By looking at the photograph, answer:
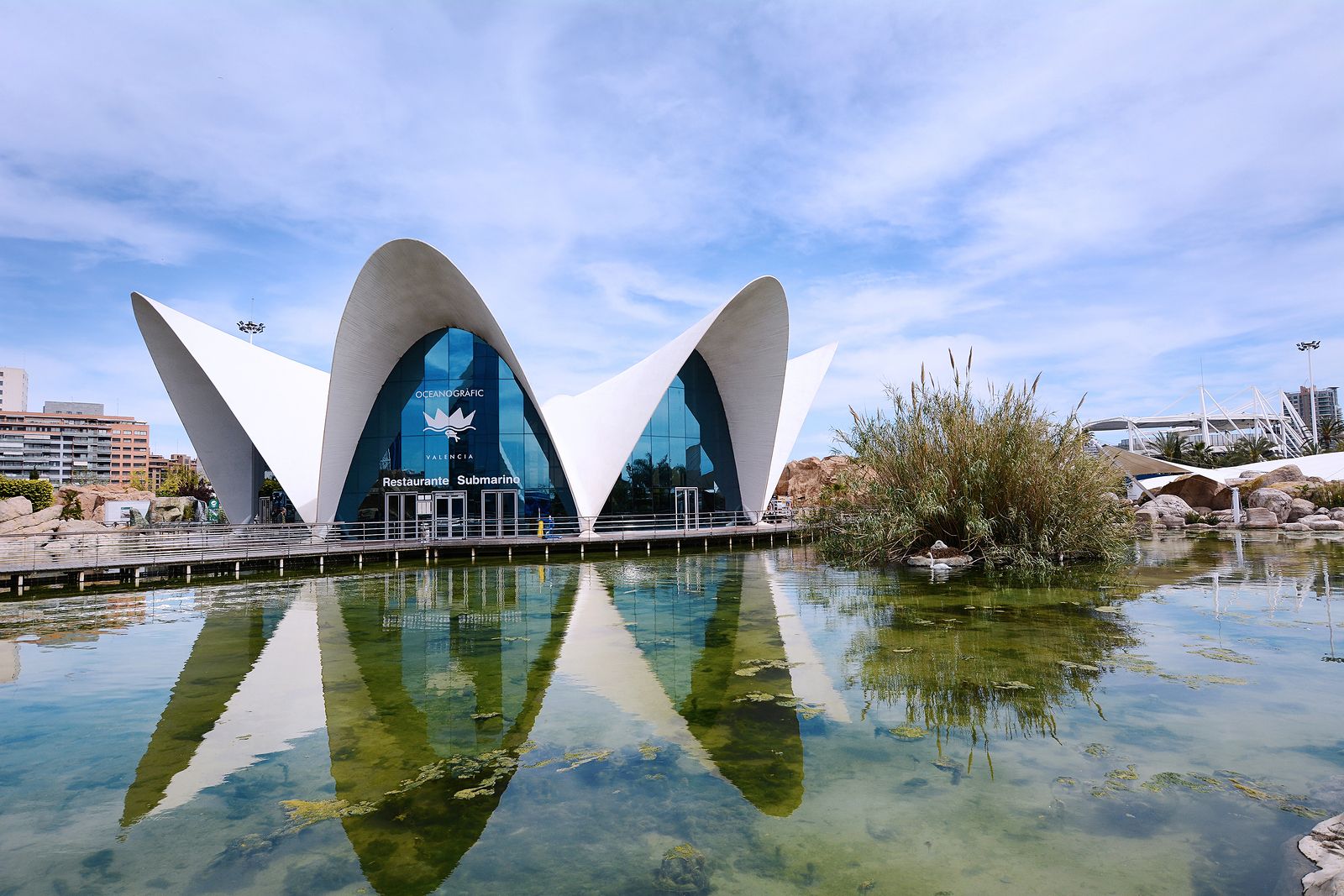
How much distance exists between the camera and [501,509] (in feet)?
80.6

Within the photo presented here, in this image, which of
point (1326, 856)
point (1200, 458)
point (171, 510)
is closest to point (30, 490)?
point (171, 510)

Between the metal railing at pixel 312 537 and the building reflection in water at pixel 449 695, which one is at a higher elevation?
the metal railing at pixel 312 537

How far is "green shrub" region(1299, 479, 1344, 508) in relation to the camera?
31.6 metres

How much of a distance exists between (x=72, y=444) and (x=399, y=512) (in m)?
127

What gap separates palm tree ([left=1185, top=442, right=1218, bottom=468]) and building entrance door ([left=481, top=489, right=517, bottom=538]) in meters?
→ 44.8

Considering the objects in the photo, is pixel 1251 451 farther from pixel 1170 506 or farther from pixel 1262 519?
pixel 1262 519

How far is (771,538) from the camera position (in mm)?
27156

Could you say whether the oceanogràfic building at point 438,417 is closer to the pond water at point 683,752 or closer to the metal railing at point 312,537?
the metal railing at point 312,537

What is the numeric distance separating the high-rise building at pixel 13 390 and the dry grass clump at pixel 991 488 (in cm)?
16989

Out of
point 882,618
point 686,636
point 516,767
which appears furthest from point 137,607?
point 882,618

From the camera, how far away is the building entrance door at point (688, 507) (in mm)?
26953

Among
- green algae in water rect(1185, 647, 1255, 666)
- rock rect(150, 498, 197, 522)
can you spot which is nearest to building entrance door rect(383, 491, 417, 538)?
rock rect(150, 498, 197, 522)

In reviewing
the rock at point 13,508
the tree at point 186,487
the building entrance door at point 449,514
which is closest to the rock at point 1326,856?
the building entrance door at point 449,514

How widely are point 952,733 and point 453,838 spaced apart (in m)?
3.53
